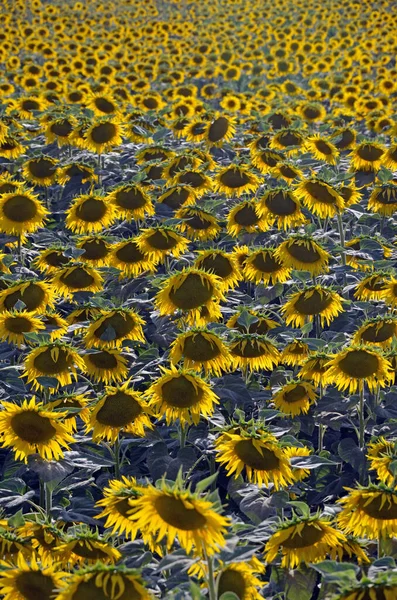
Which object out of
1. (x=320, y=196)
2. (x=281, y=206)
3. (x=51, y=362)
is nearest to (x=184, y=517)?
(x=51, y=362)

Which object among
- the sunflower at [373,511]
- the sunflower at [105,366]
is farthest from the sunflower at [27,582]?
the sunflower at [105,366]

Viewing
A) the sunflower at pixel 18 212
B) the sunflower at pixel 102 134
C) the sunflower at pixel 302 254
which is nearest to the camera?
the sunflower at pixel 302 254

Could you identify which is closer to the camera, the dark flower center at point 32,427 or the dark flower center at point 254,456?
the dark flower center at point 254,456

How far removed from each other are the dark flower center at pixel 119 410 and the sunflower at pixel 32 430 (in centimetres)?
32

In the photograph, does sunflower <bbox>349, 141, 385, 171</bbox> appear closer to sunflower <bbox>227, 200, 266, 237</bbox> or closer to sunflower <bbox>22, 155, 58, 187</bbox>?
sunflower <bbox>227, 200, 266, 237</bbox>

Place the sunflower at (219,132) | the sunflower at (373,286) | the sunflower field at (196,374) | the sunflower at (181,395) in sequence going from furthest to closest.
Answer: the sunflower at (219,132), the sunflower at (373,286), the sunflower at (181,395), the sunflower field at (196,374)

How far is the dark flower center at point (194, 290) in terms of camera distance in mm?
4680

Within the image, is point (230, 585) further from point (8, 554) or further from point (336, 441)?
point (336, 441)

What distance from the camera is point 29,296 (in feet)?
16.6

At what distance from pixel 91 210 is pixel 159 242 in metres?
0.98

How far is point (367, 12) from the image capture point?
23.1 meters

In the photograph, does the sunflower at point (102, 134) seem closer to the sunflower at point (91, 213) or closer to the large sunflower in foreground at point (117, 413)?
the sunflower at point (91, 213)

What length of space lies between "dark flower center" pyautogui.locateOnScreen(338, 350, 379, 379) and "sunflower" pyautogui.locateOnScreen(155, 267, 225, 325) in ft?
2.86

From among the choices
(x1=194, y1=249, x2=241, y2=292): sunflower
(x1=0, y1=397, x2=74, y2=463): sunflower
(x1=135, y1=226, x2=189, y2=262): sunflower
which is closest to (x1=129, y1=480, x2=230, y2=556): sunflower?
(x1=0, y1=397, x2=74, y2=463): sunflower
